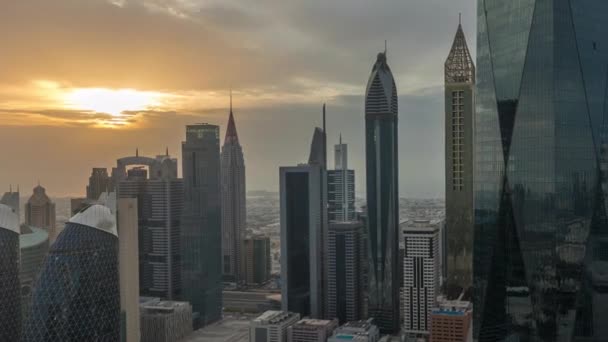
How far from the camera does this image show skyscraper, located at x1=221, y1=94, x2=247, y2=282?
120 ft

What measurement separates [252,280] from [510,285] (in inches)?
1024

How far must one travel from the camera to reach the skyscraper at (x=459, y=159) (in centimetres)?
2680

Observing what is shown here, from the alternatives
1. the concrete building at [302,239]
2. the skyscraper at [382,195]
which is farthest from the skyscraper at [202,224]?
the skyscraper at [382,195]

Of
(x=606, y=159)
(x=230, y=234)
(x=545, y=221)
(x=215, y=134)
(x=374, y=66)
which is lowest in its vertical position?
(x=230, y=234)

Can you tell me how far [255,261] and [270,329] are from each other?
43.1ft

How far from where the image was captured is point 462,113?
27.1 meters

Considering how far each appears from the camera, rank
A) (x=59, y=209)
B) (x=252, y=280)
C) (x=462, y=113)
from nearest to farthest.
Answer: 1. (x=59, y=209)
2. (x=462, y=113)
3. (x=252, y=280)

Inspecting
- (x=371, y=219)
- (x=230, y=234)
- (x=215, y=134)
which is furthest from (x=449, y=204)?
(x=230, y=234)

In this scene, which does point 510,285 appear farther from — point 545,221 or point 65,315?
point 65,315

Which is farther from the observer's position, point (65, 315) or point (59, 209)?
point (59, 209)

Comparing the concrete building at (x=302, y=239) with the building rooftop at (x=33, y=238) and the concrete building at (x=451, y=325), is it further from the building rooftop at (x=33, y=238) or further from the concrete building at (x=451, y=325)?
the building rooftop at (x=33, y=238)

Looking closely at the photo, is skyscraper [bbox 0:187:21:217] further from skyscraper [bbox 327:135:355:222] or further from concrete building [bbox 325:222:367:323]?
skyscraper [bbox 327:135:355:222]

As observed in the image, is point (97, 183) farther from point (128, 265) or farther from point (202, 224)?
point (202, 224)

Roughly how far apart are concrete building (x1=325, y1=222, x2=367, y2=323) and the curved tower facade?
1516 cm
